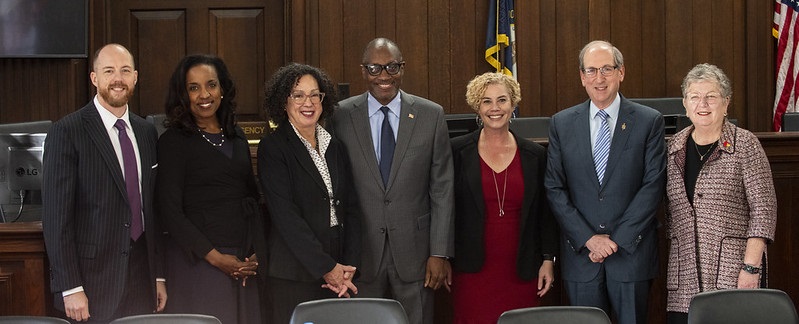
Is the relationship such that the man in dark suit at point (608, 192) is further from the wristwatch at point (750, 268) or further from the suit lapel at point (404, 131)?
the suit lapel at point (404, 131)

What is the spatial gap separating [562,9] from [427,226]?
13.0 ft

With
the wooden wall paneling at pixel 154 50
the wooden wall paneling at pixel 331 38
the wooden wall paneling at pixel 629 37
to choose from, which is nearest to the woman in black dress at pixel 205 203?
the wooden wall paneling at pixel 331 38

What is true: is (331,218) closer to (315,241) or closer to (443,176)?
(315,241)

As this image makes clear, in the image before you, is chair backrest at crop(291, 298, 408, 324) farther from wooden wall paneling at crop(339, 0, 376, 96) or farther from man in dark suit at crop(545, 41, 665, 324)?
wooden wall paneling at crop(339, 0, 376, 96)

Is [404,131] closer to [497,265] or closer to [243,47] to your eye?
[497,265]

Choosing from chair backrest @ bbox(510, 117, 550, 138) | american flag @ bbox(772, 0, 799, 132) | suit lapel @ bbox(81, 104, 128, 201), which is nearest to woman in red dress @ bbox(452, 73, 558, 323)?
suit lapel @ bbox(81, 104, 128, 201)

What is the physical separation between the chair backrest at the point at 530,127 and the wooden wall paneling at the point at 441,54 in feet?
5.30

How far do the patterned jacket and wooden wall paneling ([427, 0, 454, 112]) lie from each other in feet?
12.3

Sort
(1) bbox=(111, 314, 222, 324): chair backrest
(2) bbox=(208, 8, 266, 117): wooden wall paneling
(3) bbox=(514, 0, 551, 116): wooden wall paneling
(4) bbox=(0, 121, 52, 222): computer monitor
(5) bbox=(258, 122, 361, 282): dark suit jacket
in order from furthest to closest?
(2) bbox=(208, 8, 266, 117): wooden wall paneling, (3) bbox=(514, 0, 551, 116): wooden wall paneling, (4) bbox=(0, 121, 52, 222): computer monitor, (5) bbox=(258, 122, 361, 282): dark suit jacket, (1) bbox=(111, 314, 222, 324): chair backrest

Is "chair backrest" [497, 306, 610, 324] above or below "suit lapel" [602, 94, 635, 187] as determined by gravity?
below

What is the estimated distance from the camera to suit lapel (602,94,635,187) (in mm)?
4348

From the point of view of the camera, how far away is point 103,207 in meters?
3.96

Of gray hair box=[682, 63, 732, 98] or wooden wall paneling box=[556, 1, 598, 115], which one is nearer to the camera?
gray hair box=[682, 63, 732, 98]

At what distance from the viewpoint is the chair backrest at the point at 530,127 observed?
20.5 ft
